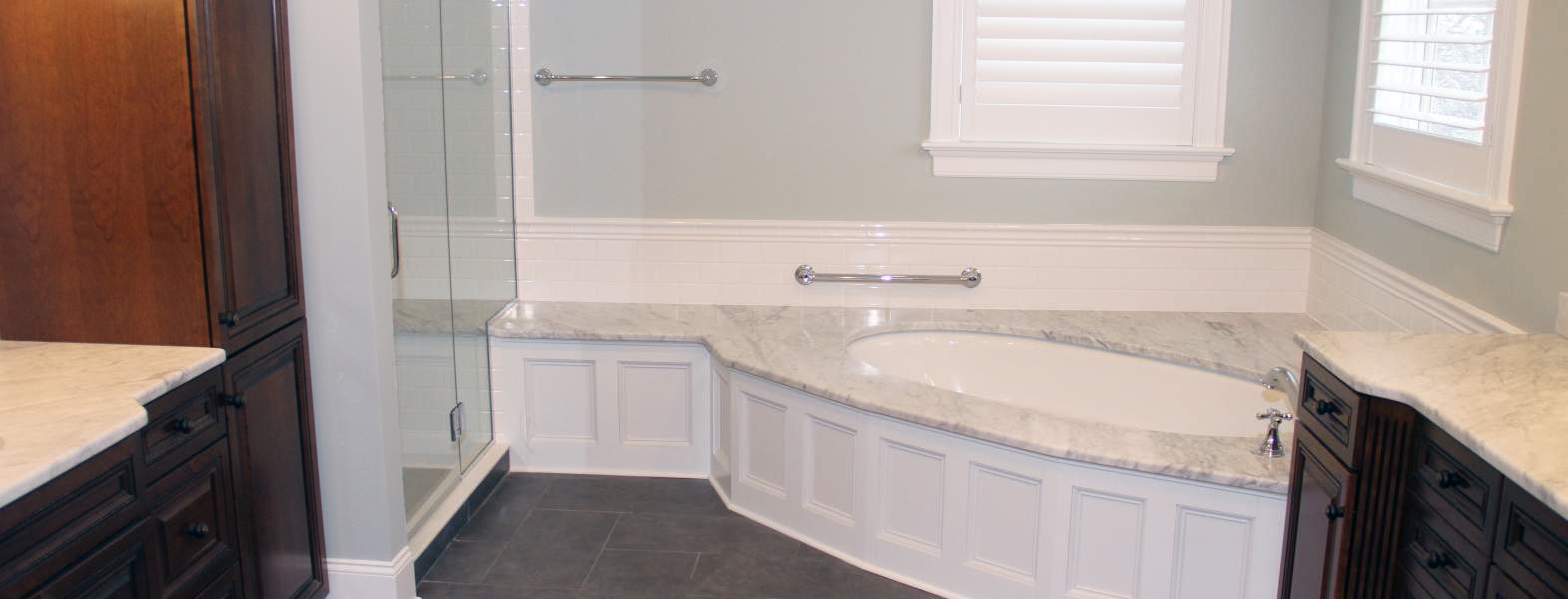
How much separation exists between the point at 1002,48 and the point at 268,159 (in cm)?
235

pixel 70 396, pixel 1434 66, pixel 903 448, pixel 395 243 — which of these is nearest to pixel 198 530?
pixel 70 396

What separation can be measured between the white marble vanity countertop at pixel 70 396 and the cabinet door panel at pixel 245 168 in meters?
0.17

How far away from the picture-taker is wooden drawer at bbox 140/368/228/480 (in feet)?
7.72

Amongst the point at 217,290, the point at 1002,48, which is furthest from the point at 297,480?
the point at 1002,48

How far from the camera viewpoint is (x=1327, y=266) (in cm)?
416

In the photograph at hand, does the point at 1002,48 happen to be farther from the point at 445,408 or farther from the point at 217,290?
the point at 217,290

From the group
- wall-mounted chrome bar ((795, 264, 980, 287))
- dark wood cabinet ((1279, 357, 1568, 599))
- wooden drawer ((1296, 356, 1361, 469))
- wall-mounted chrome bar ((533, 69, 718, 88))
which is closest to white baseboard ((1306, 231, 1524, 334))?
wooden drawer ((1296, 356, 1361, 469))

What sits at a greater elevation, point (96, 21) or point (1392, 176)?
point (96, 21)

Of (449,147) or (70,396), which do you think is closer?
(70,396)

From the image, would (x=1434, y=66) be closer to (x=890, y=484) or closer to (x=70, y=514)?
(x=890, y=484)

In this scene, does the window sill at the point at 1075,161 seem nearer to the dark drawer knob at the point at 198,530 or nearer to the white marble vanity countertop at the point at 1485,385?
the white marble vanity countertop at the point at 1485,385

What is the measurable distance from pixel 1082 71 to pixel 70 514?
10.4 ft

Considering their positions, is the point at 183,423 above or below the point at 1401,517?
above

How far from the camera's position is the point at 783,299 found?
4.48 metres
